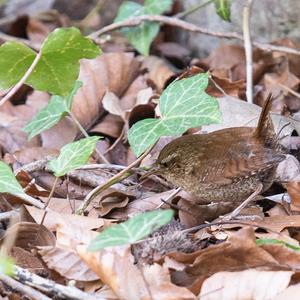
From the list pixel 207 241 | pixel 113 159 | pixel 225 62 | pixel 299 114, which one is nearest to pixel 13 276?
pixel 207 241

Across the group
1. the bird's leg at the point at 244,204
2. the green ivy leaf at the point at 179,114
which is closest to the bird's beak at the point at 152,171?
the green ivy leaf at the point at 179,114

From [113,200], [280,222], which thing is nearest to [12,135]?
[113,200]

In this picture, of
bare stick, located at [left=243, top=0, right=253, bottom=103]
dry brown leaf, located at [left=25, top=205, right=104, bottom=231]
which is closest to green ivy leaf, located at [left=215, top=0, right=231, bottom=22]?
bare stick, located at [left=243, top=0, right=253, bottom=103]

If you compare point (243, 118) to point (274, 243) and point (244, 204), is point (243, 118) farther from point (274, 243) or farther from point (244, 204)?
point (274, 243)

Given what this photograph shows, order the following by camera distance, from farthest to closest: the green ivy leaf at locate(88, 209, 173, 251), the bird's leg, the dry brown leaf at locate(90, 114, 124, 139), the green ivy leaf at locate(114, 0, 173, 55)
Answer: the green ivy leaf at locate(114, 0, 173, 55), the dry brown leaf at locate(90, 114, 124, 139), the bird's leg, the green ivy leaf at locate(88, 209, 173, 251)

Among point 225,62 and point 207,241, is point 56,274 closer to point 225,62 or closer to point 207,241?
point 207,241

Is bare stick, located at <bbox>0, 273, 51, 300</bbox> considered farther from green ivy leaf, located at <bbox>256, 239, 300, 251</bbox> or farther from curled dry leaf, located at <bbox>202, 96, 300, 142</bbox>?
curled dry leaf, located at <bbox>202, 96, 300, 142</bbox>
